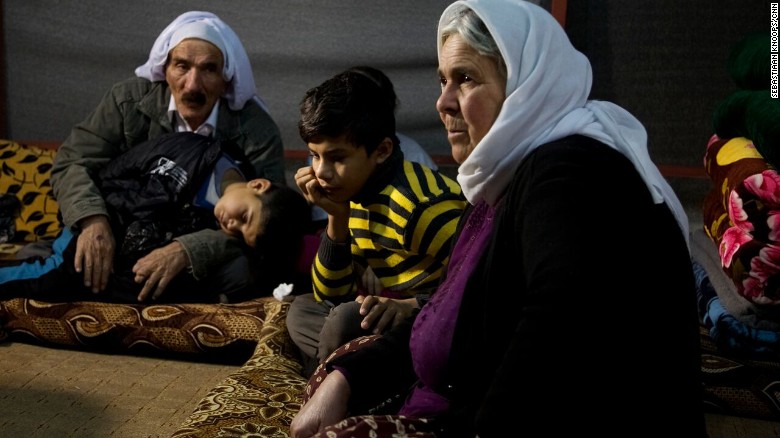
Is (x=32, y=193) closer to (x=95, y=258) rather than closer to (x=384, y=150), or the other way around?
(x=95, y=258)

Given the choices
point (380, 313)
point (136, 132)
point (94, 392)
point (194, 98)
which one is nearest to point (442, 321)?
point (380, 313)

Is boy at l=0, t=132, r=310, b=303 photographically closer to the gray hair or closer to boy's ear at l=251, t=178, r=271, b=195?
boy's ear at l=251, t=178, r=271, b=195

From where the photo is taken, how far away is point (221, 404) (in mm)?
2088

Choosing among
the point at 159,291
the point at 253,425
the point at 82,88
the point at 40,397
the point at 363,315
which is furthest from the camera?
the point at 82,88

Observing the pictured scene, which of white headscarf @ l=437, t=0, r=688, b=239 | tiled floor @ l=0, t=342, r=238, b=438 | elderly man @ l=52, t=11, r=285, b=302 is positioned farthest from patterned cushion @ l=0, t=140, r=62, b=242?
white headscarf @ l=437, t=0, r=688, b=239

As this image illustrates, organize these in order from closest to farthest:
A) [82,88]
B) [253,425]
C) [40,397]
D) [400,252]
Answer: [253,425] < [400,252] < [40,397] < [82,88]

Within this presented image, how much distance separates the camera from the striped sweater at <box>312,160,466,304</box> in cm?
228

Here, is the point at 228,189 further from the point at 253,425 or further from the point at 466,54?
the point at 466,54

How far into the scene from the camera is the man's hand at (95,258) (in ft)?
10.3

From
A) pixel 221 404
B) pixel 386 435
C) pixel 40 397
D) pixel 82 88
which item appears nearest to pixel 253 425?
pixel 221 404

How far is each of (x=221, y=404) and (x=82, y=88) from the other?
2690mm

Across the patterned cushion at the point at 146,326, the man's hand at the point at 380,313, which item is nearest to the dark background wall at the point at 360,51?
the patterned cushion at the point at 146,326

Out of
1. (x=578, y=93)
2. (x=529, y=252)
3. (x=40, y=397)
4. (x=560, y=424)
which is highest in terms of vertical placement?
(x=578, y=93)

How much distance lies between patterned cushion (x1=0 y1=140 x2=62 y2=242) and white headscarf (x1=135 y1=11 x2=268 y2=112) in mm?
672
